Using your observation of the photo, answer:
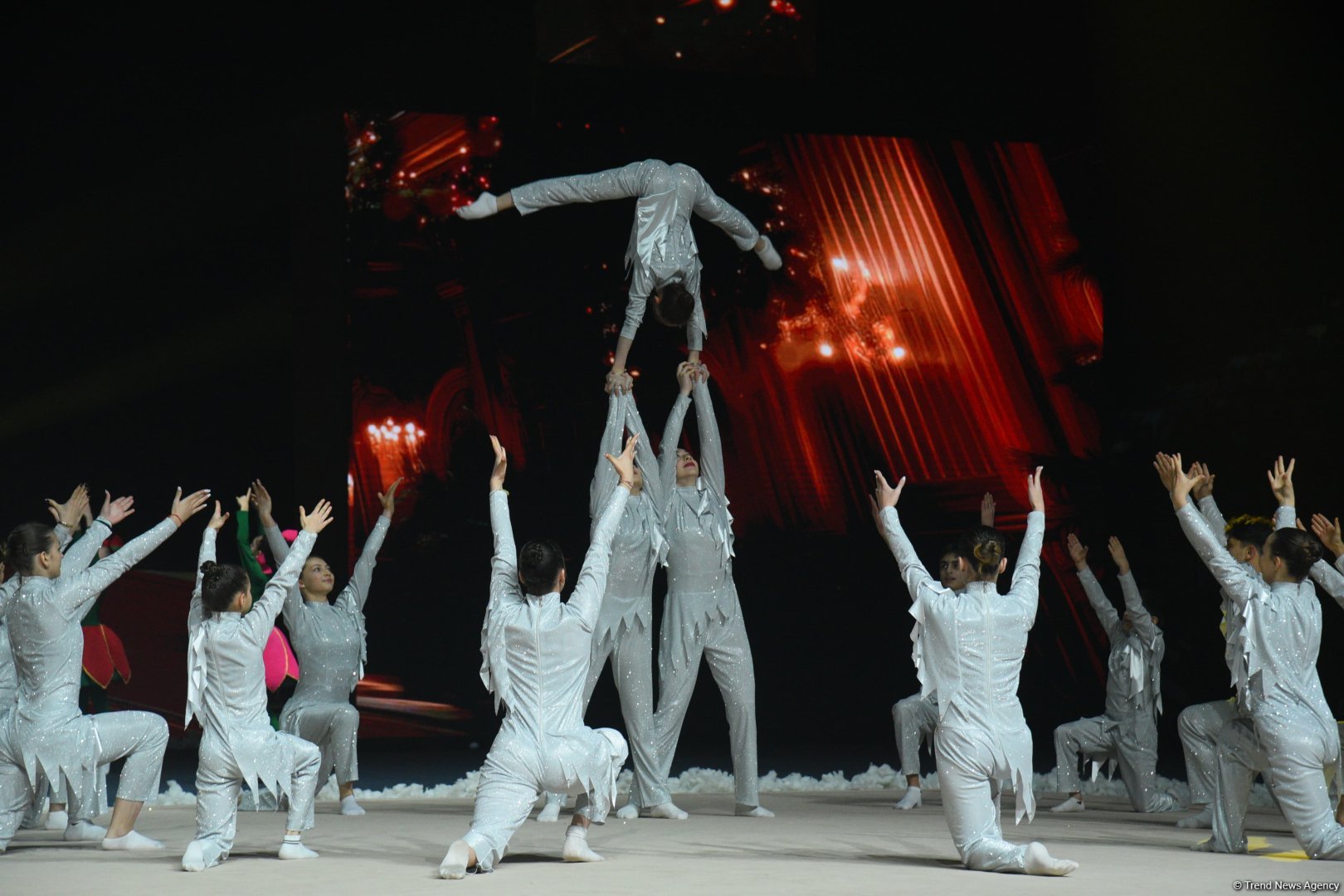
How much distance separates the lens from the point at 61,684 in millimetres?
4727

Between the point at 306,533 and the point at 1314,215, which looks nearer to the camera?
the point at 306,533

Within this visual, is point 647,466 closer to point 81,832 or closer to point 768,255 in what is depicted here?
point 768,255

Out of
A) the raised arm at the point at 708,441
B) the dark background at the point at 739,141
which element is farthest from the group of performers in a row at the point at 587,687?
the dark background at the point at 739,141

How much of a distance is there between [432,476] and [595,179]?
189cm

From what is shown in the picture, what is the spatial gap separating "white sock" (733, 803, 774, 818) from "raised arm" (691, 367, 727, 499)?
1305mm

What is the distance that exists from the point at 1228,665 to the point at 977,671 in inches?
50.5

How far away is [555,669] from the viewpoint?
4.27 m

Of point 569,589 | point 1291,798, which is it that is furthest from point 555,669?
point 569,589

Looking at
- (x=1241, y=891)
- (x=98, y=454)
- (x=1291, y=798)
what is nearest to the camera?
(x=1241, y=891)

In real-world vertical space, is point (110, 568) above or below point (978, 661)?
above

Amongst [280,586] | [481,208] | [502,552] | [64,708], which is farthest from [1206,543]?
[64,708]

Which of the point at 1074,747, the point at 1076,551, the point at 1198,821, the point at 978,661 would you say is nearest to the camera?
the point at 978,661

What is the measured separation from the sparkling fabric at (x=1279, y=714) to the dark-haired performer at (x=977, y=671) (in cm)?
59

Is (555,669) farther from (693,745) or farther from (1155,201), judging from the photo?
(1155,201)
